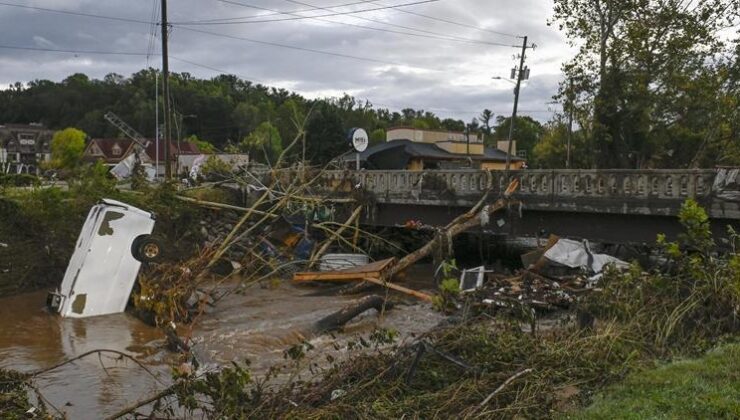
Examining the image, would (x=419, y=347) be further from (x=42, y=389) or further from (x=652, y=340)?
(x=42, y=389)

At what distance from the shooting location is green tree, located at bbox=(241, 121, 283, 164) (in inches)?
906

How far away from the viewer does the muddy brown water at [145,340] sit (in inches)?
374

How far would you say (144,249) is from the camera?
48.6 feet

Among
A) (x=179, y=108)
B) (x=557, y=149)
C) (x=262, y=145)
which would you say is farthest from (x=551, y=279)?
(x=179, y=108)

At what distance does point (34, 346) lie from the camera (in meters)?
12.6

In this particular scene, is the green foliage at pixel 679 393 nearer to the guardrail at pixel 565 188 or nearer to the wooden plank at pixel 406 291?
the wooden plank at pixel 406 291

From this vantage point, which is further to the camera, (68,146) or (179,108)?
(179,108)

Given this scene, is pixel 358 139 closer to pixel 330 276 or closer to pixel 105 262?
pixel 330 276

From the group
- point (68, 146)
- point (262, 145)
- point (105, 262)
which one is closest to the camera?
point (105, 262)

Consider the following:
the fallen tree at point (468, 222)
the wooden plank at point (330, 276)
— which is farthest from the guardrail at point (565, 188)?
the wooden plank at point (330, 276)

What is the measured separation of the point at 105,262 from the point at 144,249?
854 millimetres

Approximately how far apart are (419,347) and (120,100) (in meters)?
110

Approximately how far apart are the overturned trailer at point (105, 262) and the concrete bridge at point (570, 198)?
28.8 feet

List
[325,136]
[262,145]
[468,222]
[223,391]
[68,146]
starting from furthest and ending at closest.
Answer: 1. [68,146]
2. [325,136]
3. [262,145]
4. [468,222]
5. [223,391]
